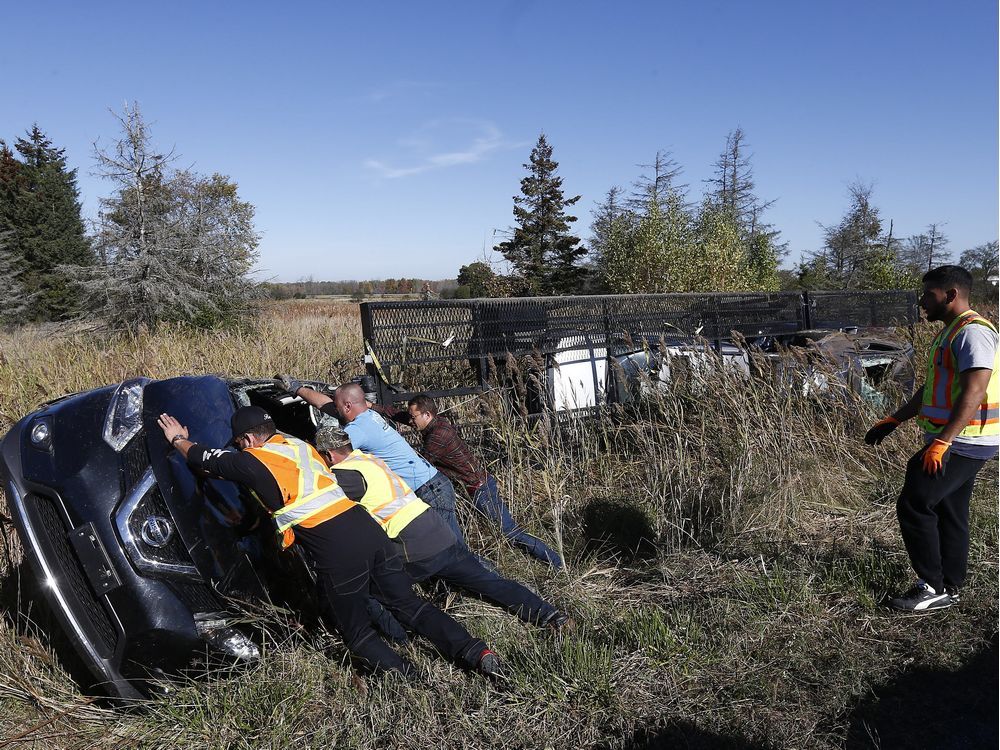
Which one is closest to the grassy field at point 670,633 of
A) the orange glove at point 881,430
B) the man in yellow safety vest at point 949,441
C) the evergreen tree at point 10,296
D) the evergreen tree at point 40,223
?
the man in yellow safety vest at point 949,441

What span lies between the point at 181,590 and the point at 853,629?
3.21m

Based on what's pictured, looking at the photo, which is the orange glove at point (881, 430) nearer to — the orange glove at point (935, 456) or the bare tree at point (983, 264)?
the orange glove at point (935, 456)

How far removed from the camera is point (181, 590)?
307cm

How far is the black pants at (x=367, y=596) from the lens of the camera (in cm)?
336

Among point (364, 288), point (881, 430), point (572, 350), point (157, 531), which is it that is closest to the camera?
point (157, 531)

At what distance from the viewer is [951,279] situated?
152 inches

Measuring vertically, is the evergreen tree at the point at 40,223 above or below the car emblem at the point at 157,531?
above

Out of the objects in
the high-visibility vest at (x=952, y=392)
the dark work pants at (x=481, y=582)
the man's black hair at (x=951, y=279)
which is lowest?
the dark work pants at (x=481, y=582)

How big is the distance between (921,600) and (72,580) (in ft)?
13.4

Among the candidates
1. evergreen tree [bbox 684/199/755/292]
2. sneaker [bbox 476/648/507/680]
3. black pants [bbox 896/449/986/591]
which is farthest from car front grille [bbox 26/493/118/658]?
evergreen tree [bbox 684/199/755/292]

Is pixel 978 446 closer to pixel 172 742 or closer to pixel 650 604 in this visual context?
pixel 650 604

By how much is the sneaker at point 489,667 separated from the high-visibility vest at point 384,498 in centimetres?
79

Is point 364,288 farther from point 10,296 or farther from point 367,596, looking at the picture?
point 367,596

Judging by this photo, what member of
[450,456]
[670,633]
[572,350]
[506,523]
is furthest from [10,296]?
[670,633]
